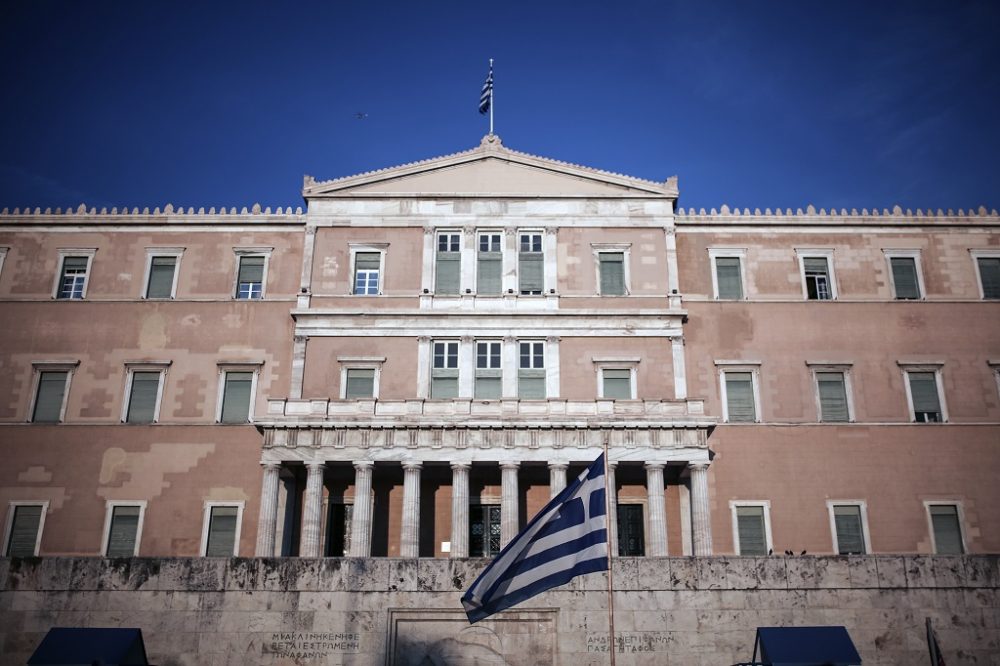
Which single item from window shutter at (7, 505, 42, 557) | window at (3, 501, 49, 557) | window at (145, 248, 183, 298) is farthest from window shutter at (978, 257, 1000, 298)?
window shutter at (7, 505, 42, 557)

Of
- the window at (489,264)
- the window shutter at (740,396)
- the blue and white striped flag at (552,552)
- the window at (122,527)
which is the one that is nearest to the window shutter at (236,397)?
the window at (122,527)

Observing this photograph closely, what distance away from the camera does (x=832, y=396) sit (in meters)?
35.5

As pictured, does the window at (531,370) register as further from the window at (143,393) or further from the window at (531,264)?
the window at (143,393)

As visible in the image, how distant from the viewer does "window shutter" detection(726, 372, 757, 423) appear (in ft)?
115

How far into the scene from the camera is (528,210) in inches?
1476

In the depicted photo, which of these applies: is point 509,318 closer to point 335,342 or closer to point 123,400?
point 335,342

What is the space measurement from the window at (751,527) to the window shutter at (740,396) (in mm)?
3376

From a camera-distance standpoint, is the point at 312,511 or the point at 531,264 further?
the point at 531,264

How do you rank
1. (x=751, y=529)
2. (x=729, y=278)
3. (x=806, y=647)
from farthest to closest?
(x=729, y=278) < (x=751, y=529) < (x=806, y=647)

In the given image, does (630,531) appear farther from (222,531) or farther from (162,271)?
(162,271)

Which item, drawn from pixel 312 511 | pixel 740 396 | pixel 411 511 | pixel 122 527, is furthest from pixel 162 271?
pixel 740 396

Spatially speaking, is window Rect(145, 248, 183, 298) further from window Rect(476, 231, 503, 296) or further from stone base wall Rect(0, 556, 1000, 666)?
stone base wall Rect(0, 556, 1000, 666)

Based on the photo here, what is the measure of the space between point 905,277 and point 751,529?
1299 cm

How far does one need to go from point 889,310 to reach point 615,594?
24.9 m
